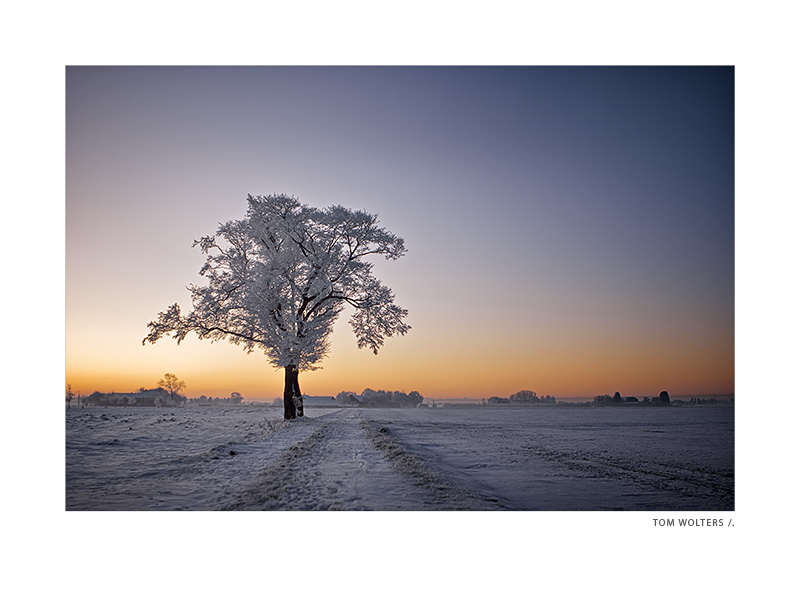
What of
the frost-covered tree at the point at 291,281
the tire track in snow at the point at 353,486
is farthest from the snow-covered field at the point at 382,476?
the frost-covered tree at the point at 291,281

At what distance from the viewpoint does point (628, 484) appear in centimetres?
850

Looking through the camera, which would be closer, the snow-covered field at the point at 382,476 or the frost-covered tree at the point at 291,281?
the snow-covered field at the point at 382,476

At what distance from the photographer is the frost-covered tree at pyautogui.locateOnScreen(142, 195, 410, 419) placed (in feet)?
67.7

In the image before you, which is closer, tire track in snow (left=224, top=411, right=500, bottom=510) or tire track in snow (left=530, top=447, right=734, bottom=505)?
tire track in snow (left=224, top=411, right=500, bottom=510)

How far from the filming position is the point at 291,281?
70.5ft

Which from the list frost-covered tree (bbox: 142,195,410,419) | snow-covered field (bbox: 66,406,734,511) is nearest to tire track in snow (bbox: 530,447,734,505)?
snow-covered field (bbox: 66,406,734,511)

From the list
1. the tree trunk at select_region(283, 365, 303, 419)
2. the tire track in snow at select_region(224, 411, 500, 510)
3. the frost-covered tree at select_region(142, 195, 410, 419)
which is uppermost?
the frost-covered tree at select_region(142, 195, 410, 419)

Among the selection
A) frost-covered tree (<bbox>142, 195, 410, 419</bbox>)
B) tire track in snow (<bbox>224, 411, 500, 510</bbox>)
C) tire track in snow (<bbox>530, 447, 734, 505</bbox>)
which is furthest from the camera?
frost-covered tree (<bbox>142, 195, 410, 419</bbox>)

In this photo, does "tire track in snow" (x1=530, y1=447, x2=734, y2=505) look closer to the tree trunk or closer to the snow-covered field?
the snow-covered field

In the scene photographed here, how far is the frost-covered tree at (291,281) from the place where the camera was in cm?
2062

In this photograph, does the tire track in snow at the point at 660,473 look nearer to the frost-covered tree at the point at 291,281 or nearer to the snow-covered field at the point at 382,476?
the snow-covered field at the point at 382,476

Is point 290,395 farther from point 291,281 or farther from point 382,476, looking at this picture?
point 382,476

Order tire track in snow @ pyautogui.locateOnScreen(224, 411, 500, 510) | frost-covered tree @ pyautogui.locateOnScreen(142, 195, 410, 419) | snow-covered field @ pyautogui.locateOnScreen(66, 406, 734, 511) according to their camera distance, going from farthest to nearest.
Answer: frost-covered tree @ pyautogui.locateOnScreen(142, 195, 410, 419) → snow-covered field @ pyautogui.locateOnScreen(66, 406, 734, 511) → tire track in snow @ pyautogui.locateOnScreen(224, 411, 500, 510)
